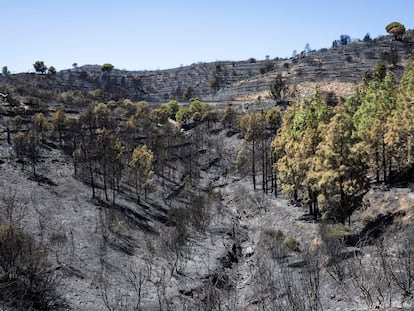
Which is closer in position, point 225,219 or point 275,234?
point 275,234

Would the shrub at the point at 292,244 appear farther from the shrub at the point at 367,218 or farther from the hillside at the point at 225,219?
the shrub at the point at 367,218

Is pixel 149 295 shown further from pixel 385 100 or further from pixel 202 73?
pixel 202 73

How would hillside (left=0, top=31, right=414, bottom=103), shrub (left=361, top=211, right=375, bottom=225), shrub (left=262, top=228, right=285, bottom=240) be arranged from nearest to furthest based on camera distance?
shrub (left=361, top=211, right=375, bottom=225)
shrub (left=262, top=228, right=285, bottom=240)
hillside (left=0, top=31, right=414, bottom=103)

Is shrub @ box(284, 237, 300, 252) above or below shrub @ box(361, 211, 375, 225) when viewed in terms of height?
below

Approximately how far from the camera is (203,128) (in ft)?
343

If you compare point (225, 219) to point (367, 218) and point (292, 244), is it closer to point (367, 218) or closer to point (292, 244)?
point (292, 244)

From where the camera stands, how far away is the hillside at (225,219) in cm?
2091

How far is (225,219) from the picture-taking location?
160 feet

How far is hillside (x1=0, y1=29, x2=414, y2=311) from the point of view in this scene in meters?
20.9

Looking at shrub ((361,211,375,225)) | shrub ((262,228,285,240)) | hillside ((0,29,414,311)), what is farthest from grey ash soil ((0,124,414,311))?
shrub ((262,228,285,240))

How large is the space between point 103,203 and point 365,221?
31.6 meters

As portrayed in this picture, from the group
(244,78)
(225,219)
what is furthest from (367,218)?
(244,78)

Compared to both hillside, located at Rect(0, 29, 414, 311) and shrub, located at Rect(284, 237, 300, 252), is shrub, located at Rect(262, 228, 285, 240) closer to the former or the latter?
hillside, located at Rect(0, 29, 414, 311)

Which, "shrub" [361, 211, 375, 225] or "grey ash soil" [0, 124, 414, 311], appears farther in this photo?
"shrub" [361, 211, 375, 225]
